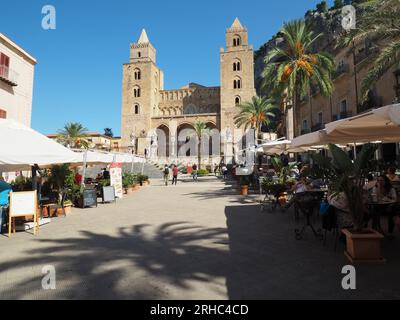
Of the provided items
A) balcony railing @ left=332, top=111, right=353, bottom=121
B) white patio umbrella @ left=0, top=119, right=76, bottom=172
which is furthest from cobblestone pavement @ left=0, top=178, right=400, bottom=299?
balcony railing @ left=332, top=111, right=353, bottom=121

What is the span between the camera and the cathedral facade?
52594 mm

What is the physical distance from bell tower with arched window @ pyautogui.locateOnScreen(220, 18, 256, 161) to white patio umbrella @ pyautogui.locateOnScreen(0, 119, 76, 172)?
47.1 m

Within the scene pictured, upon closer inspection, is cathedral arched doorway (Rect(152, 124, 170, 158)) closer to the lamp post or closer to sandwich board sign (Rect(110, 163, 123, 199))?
sandwich board sign (Rect(110, 163, 123, 199))

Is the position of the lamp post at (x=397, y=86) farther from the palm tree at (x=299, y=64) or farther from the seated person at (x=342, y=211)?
the seated person at (x=342, y=211)

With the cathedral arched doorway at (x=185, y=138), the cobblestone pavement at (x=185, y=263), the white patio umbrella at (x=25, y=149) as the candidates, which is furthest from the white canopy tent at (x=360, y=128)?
the cathedral arched doorway at (x=185, y=138)

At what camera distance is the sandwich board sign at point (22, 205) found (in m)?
6.32

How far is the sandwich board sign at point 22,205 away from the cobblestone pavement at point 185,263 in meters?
0.49

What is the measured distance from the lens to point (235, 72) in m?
55.8

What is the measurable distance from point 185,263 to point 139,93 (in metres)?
57.5

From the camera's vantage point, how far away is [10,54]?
61.5 feet

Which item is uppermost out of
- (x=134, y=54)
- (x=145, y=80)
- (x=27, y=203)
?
(x=134, y=54)
